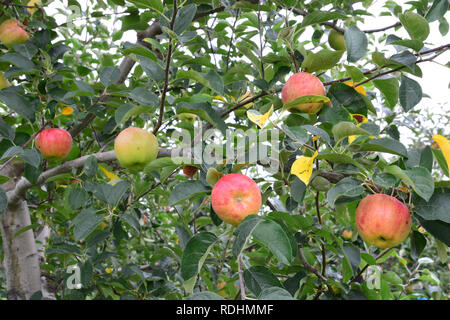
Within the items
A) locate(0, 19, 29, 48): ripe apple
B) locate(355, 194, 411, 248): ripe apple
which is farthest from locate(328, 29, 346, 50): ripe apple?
locate(0, 19, 29, 48): ripe apple

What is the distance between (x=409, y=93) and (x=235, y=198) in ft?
1.90

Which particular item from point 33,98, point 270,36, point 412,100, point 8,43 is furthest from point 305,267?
point 8,43

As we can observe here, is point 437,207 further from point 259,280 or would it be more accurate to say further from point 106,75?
point 106,75

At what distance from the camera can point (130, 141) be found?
1191 mm

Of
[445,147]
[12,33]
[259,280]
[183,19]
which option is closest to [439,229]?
[445,147]

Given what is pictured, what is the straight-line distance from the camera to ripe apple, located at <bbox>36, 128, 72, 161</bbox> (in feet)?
5.07

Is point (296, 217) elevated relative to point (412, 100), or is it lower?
lower

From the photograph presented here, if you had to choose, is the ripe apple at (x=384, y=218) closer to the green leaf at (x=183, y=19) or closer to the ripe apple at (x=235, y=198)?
the ripe apple at (x=235, y=198)

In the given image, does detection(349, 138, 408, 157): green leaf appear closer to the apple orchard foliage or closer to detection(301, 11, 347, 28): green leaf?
the apple orchard foliage

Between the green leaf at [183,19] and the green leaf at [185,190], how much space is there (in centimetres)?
38
